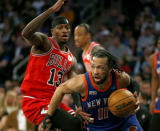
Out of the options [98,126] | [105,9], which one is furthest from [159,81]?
[105,9]

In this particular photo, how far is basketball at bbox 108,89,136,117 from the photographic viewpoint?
441 centimetres

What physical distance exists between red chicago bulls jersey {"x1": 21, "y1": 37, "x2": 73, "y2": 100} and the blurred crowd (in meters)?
3.42

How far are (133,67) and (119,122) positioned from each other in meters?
5.53

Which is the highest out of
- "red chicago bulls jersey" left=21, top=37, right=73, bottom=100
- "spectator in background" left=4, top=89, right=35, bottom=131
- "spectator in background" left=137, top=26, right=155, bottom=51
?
"spectator in background" left=137, top=26, right=155, bottom=51

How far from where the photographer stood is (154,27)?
11195 millimetres

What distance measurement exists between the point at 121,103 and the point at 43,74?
1.21m

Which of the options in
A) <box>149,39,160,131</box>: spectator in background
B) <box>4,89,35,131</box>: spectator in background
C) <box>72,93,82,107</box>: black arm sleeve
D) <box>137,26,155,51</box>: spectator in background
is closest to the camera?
<box>72,93,82,107</box>: black arm sleeve

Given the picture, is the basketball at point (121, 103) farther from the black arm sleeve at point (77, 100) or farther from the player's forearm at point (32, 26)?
the player's forearm at point (32, 26)

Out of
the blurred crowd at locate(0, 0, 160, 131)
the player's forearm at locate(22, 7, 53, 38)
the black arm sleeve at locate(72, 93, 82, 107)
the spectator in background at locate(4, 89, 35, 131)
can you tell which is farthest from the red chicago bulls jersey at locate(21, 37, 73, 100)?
the blurred crowd at locate(0, 0, 160, 131)

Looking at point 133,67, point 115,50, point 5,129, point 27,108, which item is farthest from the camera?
point 115,50

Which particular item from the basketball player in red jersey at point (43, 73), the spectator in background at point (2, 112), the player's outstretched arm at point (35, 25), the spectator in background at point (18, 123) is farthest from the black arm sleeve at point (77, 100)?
the spectator in background at point (2, 112)

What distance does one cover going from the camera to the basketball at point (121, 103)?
4406 millimetres

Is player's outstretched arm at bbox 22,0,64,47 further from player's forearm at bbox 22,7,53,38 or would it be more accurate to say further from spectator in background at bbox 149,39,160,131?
spectator in background at bbox 149,39,160,131

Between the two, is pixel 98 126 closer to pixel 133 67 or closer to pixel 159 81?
pixel 159 81
